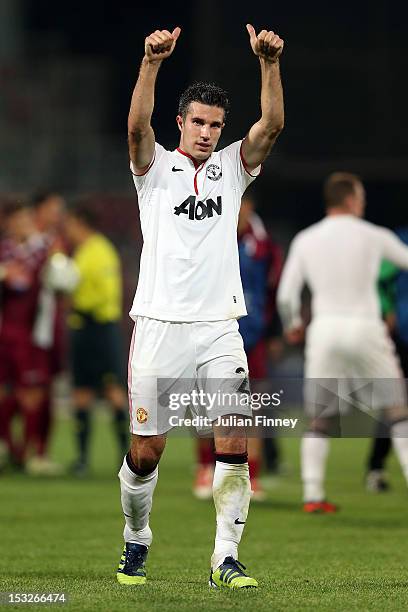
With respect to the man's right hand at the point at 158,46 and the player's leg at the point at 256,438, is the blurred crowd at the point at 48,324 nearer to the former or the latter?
the player's leg at the point at 256,438

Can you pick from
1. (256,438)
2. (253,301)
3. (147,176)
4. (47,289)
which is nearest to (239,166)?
(147,176)

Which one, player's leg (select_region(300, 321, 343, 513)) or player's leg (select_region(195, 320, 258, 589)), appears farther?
player's leg (select_region(300, 321, 343, 513))

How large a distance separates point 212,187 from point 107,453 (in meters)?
9.79

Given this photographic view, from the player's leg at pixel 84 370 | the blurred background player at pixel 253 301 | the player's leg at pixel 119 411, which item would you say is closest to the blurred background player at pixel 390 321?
the blurred background player at pixel 253 301

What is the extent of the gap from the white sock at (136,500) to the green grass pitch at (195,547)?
0.24 m

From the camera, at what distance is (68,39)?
31.6 metres

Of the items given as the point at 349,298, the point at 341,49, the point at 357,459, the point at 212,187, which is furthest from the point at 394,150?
the point at 212,187

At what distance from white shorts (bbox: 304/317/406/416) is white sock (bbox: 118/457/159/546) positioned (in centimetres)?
358

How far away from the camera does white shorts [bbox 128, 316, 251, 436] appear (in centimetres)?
593

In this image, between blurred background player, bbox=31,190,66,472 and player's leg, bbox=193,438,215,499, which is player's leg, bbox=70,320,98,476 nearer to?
blurred background player, bbox=31,190,66,472

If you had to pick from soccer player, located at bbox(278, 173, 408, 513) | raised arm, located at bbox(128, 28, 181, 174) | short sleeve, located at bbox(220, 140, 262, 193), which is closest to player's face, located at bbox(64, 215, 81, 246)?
soccer player, located at bbox(278, 173, 408, 513)

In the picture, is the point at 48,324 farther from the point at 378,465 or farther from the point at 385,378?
the point at 385,378

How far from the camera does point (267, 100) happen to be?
19.8 ft

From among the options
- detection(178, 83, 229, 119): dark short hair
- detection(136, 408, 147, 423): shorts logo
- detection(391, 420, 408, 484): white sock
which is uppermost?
detection(178, 83, 229, 119): dark short hair
